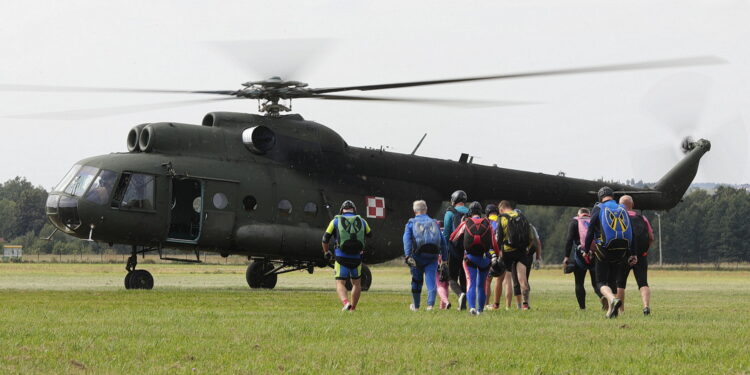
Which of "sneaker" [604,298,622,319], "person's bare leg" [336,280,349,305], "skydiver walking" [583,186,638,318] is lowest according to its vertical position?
"sneaker" [604,298,622,319]

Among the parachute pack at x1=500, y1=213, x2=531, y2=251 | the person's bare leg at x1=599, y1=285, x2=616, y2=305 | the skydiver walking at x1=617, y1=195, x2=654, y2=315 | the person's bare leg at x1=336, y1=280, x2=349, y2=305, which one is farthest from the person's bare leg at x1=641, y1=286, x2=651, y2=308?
the person's bare leg at x1=336, y1=280, x2=349, y2=305

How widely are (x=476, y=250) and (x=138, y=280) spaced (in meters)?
9.73

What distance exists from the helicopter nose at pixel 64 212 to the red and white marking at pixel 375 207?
7.05 m

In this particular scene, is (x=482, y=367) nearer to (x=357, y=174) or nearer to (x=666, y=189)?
(x=357, y=174)

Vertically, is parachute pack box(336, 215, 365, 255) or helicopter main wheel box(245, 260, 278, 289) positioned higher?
parachute pack box(336, 215, 365, 255)

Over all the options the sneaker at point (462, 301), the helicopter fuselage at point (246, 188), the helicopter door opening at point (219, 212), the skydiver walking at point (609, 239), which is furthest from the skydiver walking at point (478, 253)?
the helicopter fuselage at point (246, 188)

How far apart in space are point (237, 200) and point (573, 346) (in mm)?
14690

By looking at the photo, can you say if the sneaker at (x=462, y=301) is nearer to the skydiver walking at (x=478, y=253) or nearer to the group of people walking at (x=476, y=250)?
the group of people walking at (x=476, y=250)

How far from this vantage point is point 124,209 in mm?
23953

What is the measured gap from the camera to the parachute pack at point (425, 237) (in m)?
17.6

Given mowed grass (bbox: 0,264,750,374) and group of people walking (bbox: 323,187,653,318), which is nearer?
mowed grass (bbox: 0,264,750,374)

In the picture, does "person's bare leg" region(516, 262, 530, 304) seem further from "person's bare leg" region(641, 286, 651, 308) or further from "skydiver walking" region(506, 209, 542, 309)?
"person's bare leg" region(641, 286, 651, 308)

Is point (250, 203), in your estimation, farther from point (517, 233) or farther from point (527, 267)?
point (517, 233)

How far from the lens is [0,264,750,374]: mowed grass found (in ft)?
32.1
